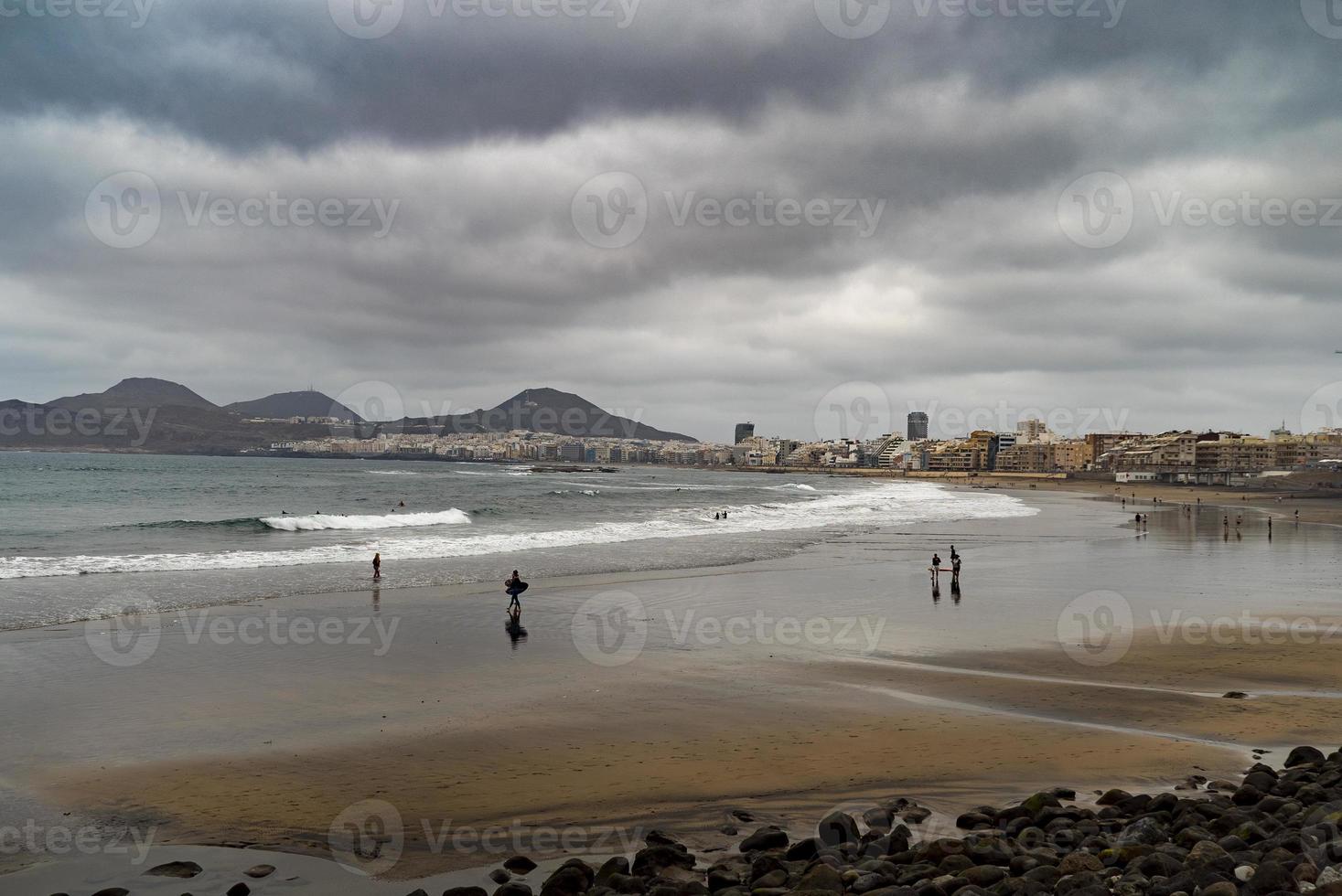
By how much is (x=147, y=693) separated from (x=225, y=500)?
53.9 metres

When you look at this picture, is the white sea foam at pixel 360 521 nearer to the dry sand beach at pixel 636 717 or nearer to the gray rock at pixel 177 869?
the dry sand beach at pixel 636 717

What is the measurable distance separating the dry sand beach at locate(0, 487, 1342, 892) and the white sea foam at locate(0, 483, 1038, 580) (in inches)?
355

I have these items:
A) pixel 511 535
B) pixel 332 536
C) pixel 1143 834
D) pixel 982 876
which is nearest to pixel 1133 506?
pixel 511 535

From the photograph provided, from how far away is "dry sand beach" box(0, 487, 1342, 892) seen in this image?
26.9ft

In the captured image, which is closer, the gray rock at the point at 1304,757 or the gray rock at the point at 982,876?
the gray rock at the point at 982,876

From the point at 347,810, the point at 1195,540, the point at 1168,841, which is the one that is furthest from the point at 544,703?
the point at 1195,540

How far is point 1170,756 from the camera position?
9.57 metres

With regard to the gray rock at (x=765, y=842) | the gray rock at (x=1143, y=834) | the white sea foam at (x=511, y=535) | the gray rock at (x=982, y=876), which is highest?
the gray rock at (x=982, y=876)

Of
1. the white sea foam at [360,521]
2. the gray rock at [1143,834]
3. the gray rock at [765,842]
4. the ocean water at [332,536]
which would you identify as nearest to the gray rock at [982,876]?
the gray rock at [1143,834]

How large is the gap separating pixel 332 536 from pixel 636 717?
99.5 ft

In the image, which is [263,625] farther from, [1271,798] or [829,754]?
[1271,798]

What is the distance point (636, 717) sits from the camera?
11305 millimetres

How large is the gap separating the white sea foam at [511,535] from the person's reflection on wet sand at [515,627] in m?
12.2

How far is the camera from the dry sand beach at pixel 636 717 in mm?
8195
